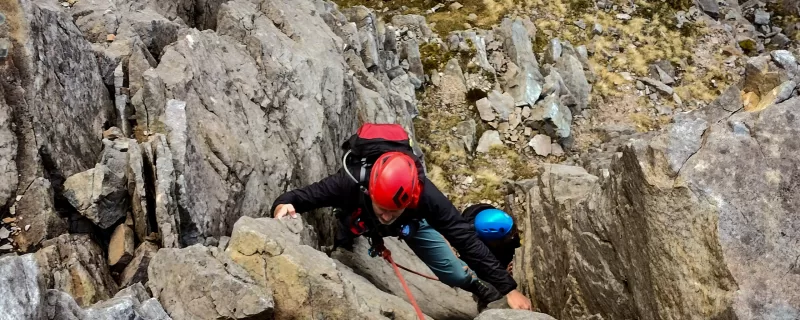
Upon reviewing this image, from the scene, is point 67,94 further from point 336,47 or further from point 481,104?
point 481,104

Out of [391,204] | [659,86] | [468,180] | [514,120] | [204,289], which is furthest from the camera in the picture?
[659,86]

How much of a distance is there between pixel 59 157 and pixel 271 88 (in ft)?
18.4

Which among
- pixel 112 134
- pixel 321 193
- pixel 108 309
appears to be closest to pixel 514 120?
pixel 321 193

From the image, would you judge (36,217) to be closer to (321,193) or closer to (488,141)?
(321,193)

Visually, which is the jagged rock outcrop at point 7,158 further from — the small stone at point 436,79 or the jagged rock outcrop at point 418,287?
the small stone at point 436,79

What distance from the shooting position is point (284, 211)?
10.1 meters

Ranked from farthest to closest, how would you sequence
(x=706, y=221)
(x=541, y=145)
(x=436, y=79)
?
(x=436, y=79), (x=541, y=145), (x=706, y=221)

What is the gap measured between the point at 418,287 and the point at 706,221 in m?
7.45

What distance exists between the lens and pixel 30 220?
7.93 m

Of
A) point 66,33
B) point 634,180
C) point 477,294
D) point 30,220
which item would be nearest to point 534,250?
point 477,294

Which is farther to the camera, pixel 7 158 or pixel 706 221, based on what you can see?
pixel 7 158

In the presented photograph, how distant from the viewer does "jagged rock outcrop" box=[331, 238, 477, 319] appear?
1223 cm

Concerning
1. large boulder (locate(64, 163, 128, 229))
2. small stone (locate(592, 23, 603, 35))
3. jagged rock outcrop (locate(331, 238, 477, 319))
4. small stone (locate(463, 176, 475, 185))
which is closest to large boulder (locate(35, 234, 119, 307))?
large boulder (locate(64, 163, 128, 229))

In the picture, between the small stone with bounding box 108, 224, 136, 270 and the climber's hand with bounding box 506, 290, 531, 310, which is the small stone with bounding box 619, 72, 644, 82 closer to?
the climber's hand with bounding box 506, 290, 531, 310
